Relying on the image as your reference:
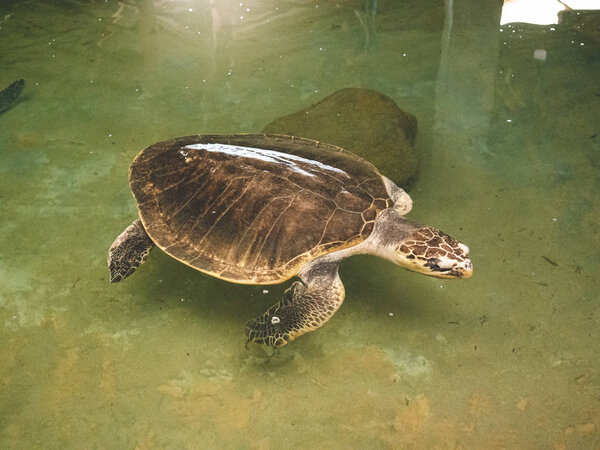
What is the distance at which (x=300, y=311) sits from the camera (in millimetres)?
2404

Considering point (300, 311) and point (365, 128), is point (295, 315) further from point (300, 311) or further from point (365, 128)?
point (365, 128)

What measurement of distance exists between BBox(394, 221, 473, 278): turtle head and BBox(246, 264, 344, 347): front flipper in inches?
14.8

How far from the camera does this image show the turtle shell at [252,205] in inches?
92.7

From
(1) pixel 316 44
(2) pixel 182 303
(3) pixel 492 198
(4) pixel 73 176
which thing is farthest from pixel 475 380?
(1) pixel 316 44

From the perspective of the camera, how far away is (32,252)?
3096 millimetres

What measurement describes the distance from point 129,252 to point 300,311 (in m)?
1.06

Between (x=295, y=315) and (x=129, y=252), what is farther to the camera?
(x=129, y=252)

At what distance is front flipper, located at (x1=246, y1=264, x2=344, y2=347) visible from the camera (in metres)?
2.37

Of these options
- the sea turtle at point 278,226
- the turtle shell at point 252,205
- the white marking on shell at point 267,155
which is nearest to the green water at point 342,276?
the sea turtle at point 278,226

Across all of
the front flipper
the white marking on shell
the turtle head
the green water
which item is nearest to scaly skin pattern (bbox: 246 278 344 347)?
the front flipper

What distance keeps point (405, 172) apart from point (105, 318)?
2.07 metres

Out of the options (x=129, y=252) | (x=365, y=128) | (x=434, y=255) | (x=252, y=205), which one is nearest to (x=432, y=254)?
(x=434, y=255)

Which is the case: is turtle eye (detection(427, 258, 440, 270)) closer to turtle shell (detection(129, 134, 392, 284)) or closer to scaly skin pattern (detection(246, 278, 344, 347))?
turtle shell (detection(129, 134, 392, 284))

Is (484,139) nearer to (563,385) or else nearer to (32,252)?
(563,385)
